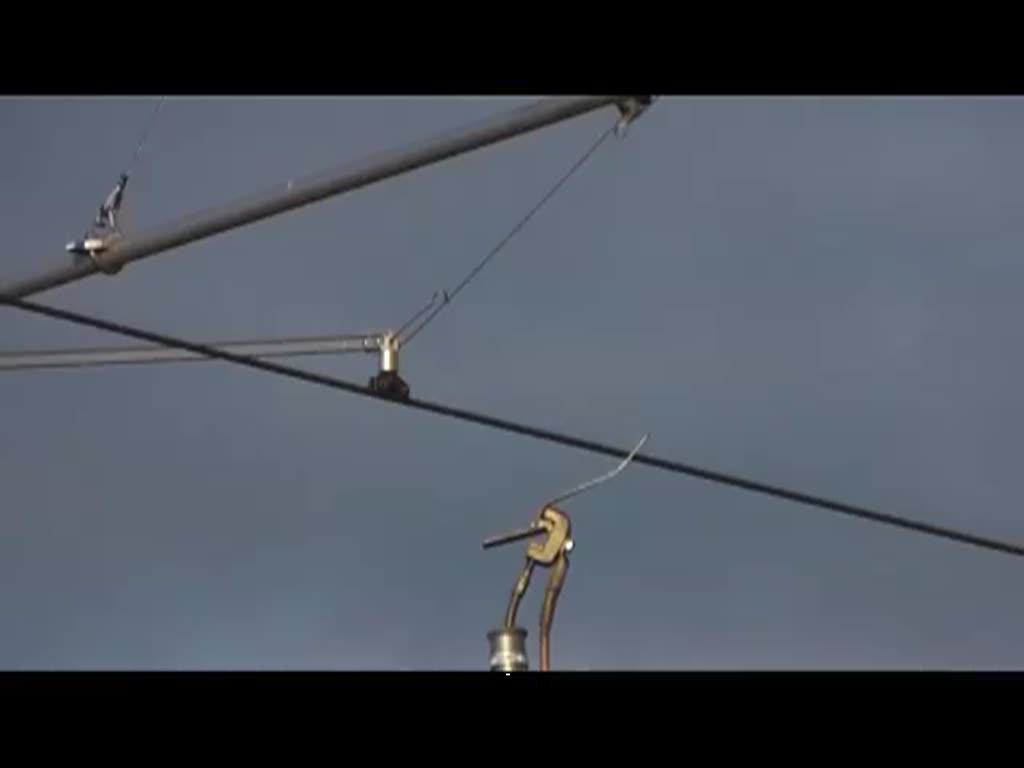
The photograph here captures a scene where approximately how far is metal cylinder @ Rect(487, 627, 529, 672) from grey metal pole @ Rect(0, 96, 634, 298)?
1.98 meters

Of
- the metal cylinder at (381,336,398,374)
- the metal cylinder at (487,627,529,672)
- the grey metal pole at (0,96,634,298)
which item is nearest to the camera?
the grey metal pole at (0,96,634,298)

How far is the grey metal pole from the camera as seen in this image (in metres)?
7.61

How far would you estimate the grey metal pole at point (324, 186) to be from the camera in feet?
25.0

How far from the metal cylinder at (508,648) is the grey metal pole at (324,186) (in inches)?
77.8

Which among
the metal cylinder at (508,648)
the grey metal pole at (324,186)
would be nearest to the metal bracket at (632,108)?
the grey metal pole at (324,186)

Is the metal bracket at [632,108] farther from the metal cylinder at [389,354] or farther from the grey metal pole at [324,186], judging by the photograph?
the metal cylinder at [389,354]

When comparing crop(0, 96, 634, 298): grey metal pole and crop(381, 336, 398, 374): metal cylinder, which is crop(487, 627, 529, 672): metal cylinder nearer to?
crop(0, 96, 634, 298): grey metal pole

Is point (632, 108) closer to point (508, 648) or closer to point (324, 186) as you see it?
point (324, 186)

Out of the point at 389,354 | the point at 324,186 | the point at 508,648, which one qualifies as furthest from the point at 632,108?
the point at 389,354

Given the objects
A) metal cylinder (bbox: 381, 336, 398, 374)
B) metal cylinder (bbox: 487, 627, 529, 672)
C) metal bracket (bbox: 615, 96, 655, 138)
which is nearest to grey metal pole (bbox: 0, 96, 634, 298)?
metal bracket (bbox: 615, 96, 655, 138)

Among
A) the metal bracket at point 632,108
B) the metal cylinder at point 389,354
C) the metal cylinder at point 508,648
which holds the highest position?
the metal cylinder at point 389,354

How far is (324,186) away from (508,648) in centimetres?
205
